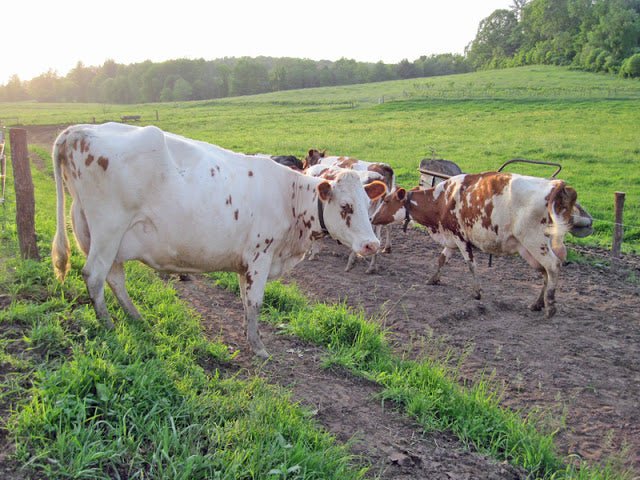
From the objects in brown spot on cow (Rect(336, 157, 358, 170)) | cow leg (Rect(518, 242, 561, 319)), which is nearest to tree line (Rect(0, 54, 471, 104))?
brown spot on cow (Rect(336, 157, 358, 170))

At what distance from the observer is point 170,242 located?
5.27 meters

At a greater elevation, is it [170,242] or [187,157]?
[187,157]

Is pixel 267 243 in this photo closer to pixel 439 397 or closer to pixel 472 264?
pixel 439 397

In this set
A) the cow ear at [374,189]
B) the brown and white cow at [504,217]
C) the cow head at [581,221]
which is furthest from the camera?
the cow head at [581,221]

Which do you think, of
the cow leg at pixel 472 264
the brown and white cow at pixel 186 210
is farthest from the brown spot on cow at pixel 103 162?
the cow leg at pixel 472 264

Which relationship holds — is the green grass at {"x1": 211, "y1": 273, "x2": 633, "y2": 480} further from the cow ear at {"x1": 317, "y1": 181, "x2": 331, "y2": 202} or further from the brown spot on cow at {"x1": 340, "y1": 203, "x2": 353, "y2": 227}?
the cow ear at {"x1": 317, "y1": 181, "x2": 331, "y2": 202}

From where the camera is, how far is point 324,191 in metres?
5.75

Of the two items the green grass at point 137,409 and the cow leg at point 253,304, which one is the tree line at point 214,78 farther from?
the green grass at point 137,409

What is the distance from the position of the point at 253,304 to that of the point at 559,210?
4427 mm

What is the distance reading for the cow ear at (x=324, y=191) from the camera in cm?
571

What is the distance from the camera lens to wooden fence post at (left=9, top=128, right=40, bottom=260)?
6.67 metres

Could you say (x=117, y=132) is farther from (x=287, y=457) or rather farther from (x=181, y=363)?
A: (x=287, y=457)

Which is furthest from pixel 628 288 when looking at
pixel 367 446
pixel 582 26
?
pixel 582 26

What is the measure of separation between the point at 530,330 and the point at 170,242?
4.63m
